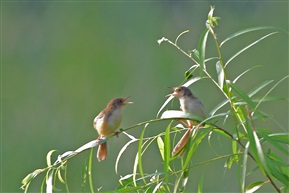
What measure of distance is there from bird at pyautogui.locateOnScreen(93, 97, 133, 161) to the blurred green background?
1.31m

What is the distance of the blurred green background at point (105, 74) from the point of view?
2756mm

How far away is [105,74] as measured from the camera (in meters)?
3.03

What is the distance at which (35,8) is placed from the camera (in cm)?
325

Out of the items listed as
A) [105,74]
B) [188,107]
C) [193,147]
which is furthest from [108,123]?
[105,74]

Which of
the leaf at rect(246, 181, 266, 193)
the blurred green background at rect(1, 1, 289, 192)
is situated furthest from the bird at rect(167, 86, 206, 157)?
the blurred green background at rect(1, 1, 289, 192)

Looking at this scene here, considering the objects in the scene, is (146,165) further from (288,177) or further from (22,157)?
(288,177)

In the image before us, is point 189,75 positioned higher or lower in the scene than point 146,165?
higher

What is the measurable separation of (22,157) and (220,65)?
2.30 meters

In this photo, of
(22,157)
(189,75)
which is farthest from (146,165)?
(189,75)

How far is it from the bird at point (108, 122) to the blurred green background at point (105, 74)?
4.31ft

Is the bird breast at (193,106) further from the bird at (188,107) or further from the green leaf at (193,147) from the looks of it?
the green leaf at (193,147)

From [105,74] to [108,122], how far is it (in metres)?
1.79

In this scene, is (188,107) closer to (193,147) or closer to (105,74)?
(193,147)

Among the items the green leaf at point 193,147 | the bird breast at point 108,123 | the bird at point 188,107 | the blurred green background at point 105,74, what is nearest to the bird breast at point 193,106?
the bird at point 188,107
